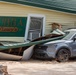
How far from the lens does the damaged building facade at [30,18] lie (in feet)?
60.8

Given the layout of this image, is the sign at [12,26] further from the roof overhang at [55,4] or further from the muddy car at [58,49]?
the muddy car at [58,49]

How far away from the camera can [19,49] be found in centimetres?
1666

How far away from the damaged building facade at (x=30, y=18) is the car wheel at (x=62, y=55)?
3.42 metres

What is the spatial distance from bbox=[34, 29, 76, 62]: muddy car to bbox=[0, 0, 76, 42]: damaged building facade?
106 inches

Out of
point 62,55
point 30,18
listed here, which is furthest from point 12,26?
point 62,55

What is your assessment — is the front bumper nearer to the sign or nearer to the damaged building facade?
the damaged building facade

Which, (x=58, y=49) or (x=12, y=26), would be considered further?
(x=12, y=26)

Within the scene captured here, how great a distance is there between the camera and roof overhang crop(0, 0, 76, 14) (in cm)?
1872

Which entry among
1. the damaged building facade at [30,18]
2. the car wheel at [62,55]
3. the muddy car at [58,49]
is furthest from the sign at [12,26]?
the car wheel at [62,55]

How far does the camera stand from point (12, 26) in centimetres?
1873

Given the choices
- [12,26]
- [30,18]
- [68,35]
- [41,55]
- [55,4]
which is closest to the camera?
[41,55]

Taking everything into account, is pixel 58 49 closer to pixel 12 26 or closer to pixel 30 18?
pixel 30 18

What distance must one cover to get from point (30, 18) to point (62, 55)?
13.1 feet

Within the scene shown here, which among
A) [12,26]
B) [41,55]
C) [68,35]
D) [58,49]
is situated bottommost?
[41,55]
